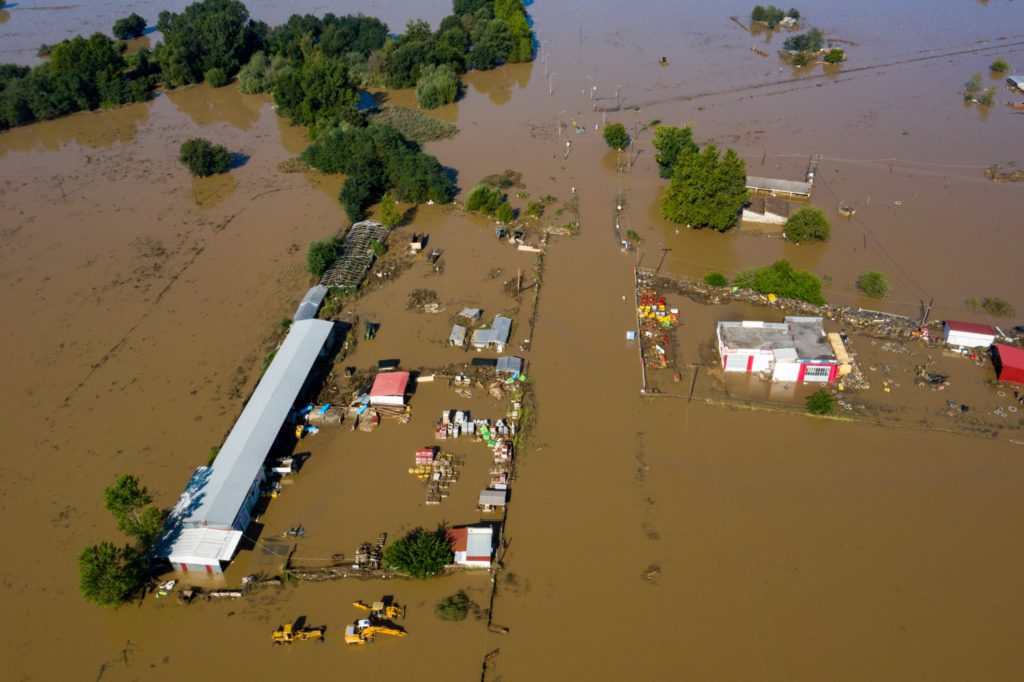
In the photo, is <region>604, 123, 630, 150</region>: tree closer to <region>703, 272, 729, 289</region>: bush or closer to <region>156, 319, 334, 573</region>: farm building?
<region>703, 272, 729, 289</region>: bush

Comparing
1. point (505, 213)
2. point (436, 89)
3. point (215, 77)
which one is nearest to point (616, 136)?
point (505, 213)

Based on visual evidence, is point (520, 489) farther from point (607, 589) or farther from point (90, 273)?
point (90, 273)

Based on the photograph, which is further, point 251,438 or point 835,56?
point 835,56

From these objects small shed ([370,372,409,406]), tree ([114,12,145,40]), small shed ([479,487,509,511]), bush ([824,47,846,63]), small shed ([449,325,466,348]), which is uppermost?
tree ([114,12,145,40])

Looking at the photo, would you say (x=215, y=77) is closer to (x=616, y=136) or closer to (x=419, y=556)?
(x=616, y=136)

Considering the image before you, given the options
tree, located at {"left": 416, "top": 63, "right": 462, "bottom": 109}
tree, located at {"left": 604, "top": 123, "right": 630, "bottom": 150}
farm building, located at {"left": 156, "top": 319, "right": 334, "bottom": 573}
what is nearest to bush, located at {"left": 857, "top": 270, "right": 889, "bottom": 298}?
tree, located at {"left": 604, "top": 123, "right": 630, "bottom": 150}

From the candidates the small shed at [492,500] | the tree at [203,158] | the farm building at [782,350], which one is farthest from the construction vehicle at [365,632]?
the tree at [203,158]
